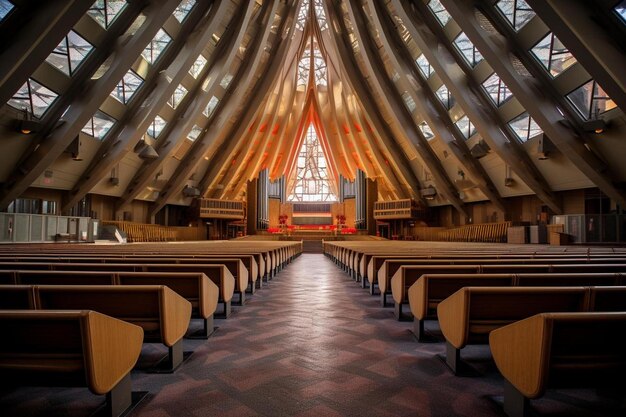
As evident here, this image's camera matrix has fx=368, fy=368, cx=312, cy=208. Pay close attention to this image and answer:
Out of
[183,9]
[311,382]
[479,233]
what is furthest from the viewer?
[479,233]

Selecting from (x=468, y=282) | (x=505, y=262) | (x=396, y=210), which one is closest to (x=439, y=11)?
(x=505, y=262)

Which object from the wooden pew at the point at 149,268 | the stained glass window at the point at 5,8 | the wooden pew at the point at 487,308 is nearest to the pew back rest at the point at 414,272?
the wooden pew at the point at 487,308

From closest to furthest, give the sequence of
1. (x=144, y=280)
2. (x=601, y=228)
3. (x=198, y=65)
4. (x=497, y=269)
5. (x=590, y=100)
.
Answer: (x=144, y=280)
(x=497, y=269)
(x=590, y=100)
(x=601, y=228)
(x=198, y=65)

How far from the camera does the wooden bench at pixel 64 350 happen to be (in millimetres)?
1359

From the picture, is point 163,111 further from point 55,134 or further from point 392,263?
point 392,263

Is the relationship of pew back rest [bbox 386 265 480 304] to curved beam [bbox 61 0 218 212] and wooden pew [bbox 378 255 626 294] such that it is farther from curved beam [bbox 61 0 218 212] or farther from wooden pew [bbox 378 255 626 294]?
curved beam [bbox 61 0 218 212]

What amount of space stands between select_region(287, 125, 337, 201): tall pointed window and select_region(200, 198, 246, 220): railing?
1100 cm

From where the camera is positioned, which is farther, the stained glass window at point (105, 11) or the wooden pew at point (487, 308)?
the stained glass window at point (105, 11)

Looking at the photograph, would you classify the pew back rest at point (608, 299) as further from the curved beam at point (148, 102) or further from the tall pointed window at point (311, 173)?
the tall pointed window at point (311, 173)

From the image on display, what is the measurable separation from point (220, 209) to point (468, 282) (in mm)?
17684

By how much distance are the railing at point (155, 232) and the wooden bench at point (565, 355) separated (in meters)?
14.6

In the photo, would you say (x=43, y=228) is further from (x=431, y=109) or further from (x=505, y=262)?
(x=431, y=109)

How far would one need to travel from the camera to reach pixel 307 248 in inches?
758

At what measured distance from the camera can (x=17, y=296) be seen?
1905mm
